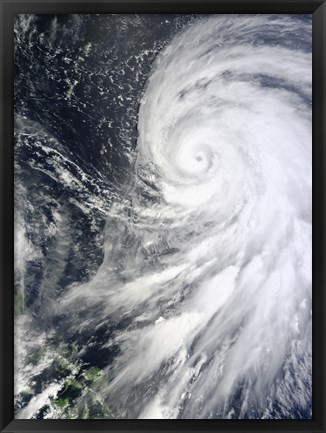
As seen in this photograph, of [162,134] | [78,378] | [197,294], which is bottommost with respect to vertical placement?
[78,378]

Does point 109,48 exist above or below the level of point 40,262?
above

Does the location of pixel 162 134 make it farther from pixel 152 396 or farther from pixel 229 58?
pixel 152 396

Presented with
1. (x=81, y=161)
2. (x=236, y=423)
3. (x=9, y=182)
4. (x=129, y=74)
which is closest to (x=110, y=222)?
(x=81, y=161)
